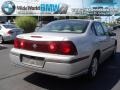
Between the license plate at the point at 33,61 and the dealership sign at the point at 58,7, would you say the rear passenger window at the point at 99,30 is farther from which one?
the dealership sign at the point at 58,7

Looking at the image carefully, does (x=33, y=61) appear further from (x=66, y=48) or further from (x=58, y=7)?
(x=58, y=7)

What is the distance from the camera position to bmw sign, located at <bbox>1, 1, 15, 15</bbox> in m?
38.0

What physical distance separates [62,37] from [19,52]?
1116 millimetres

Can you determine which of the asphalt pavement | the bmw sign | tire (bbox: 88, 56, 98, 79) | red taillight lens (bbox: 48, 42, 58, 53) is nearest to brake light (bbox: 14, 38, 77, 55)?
red taillight lens (bbox: 48, 42, 58, 53)

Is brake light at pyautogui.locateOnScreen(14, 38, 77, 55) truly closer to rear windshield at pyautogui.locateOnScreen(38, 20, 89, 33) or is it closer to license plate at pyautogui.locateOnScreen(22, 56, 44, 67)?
license plate at pyautogui.locateOnScreen(22, 56, 44, 67)

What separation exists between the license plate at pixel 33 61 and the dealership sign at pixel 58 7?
1281 inches

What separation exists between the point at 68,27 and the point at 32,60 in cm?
157

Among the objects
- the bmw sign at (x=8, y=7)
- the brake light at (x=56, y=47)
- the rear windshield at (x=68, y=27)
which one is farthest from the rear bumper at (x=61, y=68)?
the bmw sign at (x=8, y=7)

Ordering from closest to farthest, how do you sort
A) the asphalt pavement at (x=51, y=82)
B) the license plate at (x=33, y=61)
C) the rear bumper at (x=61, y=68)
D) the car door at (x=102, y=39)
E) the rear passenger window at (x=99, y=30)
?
the rear bumper at (x=61, y=68) < the license plate at (x=33, y=61) < the asphalt pavement at (x=51, y=82) < the car door at (x=102, y=39) < the rear passenger window at (x=99, y=30)

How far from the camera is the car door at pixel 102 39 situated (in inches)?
281

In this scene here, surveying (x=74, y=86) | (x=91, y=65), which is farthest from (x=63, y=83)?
(x=91, y=65)

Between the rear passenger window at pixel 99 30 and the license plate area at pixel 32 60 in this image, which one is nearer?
the license plate area at pixel 32 60

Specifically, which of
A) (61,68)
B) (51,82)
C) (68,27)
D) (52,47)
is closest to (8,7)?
(68,27)

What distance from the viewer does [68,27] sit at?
693 centimetres
